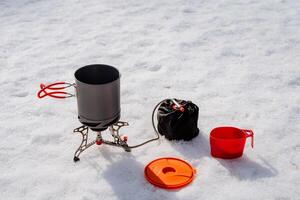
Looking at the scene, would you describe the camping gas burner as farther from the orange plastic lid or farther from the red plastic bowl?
the red plastic bowl

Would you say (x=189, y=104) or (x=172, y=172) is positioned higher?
(x=189, y=104)

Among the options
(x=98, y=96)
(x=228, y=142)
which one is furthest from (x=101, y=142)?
(x=228, y=142)

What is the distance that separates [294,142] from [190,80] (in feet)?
4.49

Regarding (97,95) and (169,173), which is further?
(169,173)

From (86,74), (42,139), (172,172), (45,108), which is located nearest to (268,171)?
(172,172)

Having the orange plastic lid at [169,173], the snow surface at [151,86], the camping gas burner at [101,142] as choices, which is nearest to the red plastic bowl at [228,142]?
the snow surface at [151,86]

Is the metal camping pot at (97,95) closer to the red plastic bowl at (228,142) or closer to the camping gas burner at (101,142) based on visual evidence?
the camping gas burner at (101,142)

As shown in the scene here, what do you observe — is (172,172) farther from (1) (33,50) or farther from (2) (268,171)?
(1) (33,50)

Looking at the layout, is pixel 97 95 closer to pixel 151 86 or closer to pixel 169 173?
pixel 169 173

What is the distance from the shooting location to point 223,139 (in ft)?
9.80

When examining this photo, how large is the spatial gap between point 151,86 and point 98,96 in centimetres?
139

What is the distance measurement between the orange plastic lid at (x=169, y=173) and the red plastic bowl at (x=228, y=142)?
0.25 meters

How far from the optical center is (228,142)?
2.99 m

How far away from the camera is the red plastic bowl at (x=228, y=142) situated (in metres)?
3.00
